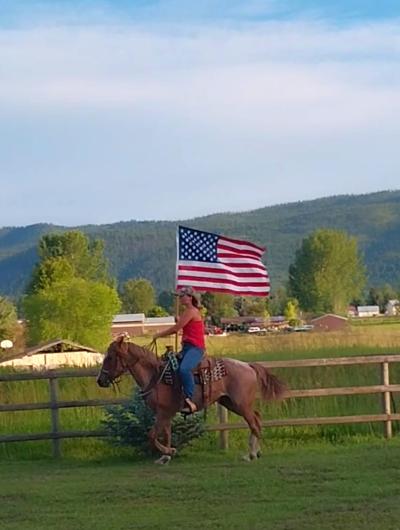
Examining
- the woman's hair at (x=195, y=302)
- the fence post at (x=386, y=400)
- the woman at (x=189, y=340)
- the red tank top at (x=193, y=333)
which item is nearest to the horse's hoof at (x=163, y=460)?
the woman at (x=189, y=340)

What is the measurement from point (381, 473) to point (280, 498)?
1682 millimetres

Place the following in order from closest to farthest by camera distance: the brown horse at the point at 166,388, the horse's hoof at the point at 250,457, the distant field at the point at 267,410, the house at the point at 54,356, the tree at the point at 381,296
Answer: the brown horse at the point at 166,388 < the horse's hoof at the point at 250,457 < the distant field at the point at 267,410 < the house at the point at 54,356 < the tree at the point at 381,296

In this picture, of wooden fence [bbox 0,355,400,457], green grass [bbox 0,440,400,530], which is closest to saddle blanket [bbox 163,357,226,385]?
green grass [bbox 0,440,400,530]

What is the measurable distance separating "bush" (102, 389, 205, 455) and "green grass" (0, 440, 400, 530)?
0.86ft

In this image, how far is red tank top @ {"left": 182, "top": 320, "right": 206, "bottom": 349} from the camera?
1371 centimetres

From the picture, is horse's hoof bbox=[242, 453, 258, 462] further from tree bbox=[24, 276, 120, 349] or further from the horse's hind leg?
tree bbox=[24, 276, 120, 349]

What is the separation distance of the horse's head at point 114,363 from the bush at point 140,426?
718 millimetres

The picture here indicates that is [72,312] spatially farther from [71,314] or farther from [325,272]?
[325,272]

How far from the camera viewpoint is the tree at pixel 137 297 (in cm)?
13238

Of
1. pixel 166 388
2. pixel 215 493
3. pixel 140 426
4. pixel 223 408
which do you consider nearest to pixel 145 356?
pixel 166 388

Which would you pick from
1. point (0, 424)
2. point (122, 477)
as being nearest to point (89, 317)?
point (0, 424)

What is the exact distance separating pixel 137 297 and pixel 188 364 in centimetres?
11905

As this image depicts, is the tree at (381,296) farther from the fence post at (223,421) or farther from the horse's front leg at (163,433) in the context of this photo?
the horse's front leg at (163,433)

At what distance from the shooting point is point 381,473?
472 inches
